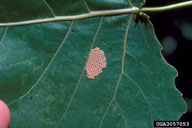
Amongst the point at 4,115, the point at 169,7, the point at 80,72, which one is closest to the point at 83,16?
the point at 80,72

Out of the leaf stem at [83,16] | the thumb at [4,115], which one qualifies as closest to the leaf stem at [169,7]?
the leaf stem at [83,16]

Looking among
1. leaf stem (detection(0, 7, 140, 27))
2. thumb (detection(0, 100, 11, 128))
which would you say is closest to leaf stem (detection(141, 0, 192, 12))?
leaf stem (detection(0, 7, 140, 27))

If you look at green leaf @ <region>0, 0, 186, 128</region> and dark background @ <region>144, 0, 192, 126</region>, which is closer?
green leaf @ <region>0, 0, 186, 128</region>

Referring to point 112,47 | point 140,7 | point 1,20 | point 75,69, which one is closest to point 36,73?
point 75,69

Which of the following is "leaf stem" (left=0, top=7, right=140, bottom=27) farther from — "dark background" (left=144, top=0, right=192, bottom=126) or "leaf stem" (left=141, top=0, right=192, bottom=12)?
"dark background" (left=144, top=0, right=192, bottom=126)

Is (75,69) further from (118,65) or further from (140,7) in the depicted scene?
(140,7)

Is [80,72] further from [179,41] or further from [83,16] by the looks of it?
[179,41]
